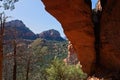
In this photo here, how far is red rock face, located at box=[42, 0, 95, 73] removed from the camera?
20.5 meters

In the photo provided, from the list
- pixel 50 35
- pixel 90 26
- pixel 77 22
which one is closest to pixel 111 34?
pixel 90 26

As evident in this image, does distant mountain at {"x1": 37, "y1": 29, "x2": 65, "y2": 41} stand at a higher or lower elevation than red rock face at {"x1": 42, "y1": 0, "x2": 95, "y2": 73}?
lower

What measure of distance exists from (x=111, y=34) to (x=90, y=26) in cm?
165

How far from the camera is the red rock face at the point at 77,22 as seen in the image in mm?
20547

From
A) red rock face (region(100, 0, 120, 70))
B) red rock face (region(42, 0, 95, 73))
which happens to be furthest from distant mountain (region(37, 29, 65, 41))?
red rock face (region(100, 0, 120, 70))

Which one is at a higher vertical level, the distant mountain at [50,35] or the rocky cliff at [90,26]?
the rocky cliff at [90,26]

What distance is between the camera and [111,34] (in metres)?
21.4

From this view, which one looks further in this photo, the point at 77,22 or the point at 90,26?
the point at 90,26

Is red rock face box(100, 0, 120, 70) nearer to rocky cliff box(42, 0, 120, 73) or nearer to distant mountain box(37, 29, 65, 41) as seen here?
rocky cliff box(42, 0, 120, 73)

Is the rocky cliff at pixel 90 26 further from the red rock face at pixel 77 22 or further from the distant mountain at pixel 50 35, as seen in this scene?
the distant mountain at pixel 50 35

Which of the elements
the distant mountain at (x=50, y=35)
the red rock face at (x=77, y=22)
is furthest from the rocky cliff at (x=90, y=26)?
the distant mountain at (x=50, y=35)

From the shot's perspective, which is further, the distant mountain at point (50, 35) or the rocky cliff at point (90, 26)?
the distant mountain at point (50, 35)

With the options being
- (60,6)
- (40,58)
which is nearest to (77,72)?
A: (40,58)

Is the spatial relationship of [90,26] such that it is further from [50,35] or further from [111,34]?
[50,35]
